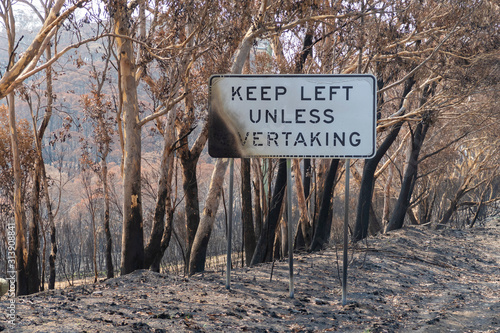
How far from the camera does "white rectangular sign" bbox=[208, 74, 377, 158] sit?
653 centimetres

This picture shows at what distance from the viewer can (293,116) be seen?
6.65m

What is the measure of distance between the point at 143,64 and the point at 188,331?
21.2 ft

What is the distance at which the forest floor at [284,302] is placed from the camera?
18.0ft

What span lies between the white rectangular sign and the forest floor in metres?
1.80

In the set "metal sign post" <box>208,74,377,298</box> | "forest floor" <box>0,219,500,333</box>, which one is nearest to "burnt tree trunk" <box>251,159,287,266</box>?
"forest floor" <box>0,219,500,333</box>

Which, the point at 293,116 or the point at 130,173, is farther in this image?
the point at 130,173

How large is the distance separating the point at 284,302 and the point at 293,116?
7.40 ft

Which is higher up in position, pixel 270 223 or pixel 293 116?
pixel 293 116

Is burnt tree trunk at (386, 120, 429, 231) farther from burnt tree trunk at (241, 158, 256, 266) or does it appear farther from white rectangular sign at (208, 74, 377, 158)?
white rectangular sign at (208, 74, 377, 158)

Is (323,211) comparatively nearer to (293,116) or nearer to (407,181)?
(407,181)

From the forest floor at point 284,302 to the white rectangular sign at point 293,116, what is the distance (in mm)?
1797

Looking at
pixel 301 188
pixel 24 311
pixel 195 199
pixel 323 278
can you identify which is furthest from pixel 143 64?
pixel 301 188

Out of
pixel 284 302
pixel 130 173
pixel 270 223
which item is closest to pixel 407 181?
pixel 270 223

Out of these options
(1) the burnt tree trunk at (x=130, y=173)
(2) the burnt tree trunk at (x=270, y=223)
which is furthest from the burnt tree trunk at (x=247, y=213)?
(1) the burnt tree trunk at (x=130, y=173)
